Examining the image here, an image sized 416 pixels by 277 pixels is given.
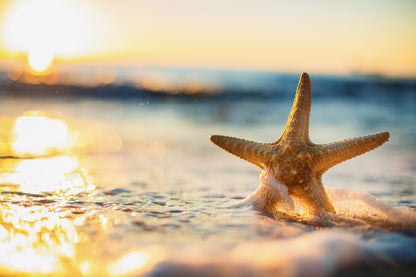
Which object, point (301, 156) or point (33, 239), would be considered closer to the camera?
point (33, 239)

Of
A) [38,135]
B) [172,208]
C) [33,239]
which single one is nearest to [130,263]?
[33,239]

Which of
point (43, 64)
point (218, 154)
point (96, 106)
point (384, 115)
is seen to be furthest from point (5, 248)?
point (43, 64)

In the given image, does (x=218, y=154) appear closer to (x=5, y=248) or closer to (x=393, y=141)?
(x=393, y=141)

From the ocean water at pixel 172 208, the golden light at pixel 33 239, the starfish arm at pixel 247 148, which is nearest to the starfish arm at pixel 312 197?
the ocean water at pixel 172 208

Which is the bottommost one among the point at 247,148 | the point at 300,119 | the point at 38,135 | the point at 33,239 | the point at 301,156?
the point at 33,239

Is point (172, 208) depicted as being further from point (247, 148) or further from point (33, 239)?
point (33, 239)

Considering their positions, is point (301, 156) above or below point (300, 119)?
below

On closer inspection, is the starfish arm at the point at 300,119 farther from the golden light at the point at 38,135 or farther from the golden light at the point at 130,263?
the golden light at the point at 38,135

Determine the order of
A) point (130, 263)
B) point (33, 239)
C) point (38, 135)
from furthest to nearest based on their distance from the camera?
point (38, 135) < point (33, 239) < point (130, 263)
